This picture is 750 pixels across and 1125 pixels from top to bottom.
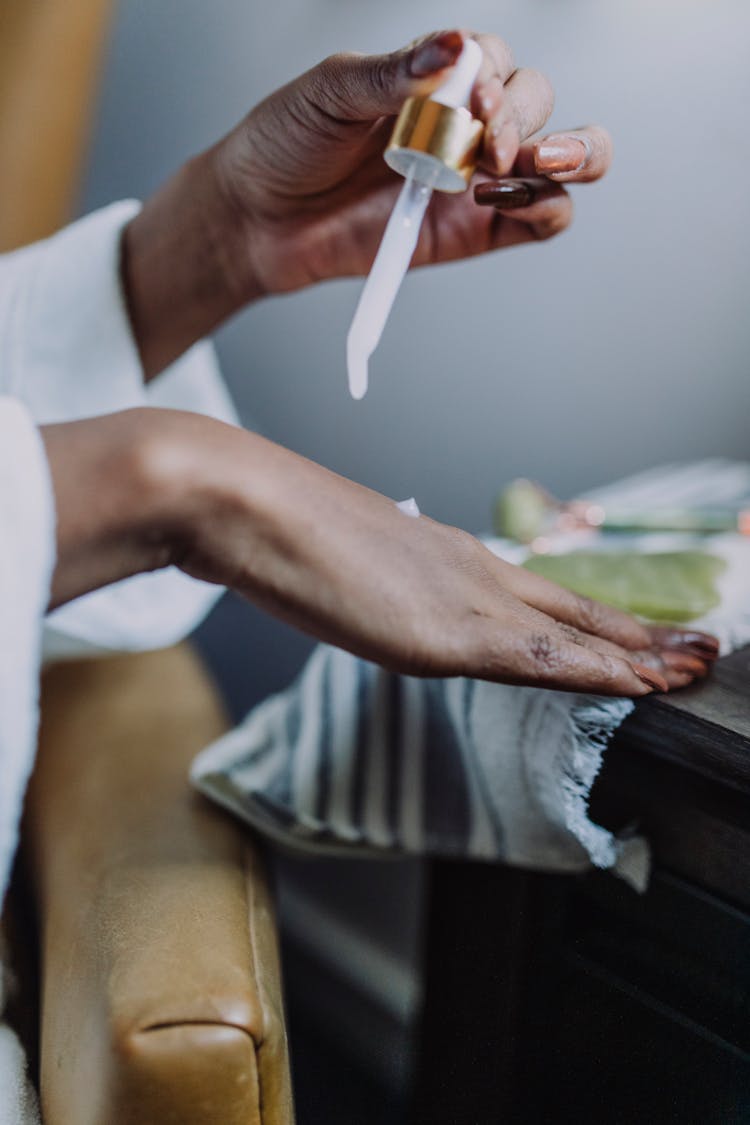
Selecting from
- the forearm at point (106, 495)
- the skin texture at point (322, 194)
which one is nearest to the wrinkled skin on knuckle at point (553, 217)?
the skin texture at point (322, 194)

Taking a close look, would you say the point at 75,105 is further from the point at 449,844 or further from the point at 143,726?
the point at 449,844

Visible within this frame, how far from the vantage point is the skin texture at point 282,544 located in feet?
0.98

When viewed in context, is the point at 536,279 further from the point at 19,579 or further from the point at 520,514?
the point at 19,579

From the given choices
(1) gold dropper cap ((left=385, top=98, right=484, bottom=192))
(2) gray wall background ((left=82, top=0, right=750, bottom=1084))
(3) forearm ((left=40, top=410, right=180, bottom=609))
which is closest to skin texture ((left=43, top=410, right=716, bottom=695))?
(3) forearm ((left=40, top=410, right=180, bottom=609))

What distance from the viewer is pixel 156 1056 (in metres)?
Answer: 0.34

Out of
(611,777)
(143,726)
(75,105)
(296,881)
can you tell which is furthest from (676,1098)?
(75,105)

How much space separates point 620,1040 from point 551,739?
0.14 meters

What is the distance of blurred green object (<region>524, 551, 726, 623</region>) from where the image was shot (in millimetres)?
→ 458

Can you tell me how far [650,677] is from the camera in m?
0.37

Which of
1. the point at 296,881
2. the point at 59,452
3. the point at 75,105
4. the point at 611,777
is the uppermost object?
the point at 75,105

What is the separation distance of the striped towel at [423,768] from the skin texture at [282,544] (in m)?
0.08

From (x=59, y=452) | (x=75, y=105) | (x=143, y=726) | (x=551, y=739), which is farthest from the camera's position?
(x=75, y=105)

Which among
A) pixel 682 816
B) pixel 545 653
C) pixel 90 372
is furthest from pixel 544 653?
Result: pixel 90 372

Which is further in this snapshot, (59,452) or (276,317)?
(276,317)
